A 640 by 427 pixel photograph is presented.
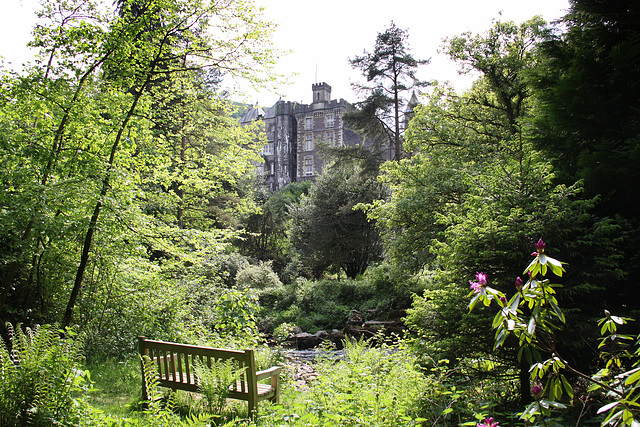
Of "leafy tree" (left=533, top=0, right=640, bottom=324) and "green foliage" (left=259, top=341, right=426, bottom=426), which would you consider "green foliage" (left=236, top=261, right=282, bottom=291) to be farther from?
"leafy tree" (left=533, top=0, right=640, bottom=324)

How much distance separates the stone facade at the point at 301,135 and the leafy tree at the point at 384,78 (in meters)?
31.6

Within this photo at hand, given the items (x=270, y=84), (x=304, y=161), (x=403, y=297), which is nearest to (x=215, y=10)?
(x=270, y=84)

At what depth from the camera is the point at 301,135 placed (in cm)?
5722

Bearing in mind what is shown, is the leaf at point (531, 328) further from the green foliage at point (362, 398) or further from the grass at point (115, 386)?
the grass at point (115, 386)

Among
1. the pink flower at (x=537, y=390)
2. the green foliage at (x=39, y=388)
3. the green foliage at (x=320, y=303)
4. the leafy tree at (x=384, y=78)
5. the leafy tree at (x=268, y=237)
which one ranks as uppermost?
the leafy tree at (x=384, y=78)

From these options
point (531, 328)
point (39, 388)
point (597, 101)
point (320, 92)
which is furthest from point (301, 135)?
point (531, 328)

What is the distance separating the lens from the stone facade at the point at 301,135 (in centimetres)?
5488

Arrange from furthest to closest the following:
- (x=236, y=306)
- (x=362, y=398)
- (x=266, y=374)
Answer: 1. (x=236, y=306)
2. (x=266, y=374)
3. (x=362, y=398)

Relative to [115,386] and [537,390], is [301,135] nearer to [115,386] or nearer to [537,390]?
[115,386]

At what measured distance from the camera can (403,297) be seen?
1792cm

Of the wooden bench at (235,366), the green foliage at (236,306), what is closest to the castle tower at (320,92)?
the green foliage at (236,306)

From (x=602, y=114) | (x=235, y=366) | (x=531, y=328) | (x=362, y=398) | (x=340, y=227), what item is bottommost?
(x=235, y=366)

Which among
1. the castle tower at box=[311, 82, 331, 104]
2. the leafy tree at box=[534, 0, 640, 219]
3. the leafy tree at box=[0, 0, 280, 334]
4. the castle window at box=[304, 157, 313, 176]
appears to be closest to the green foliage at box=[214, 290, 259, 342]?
the leafy tree at box=[0, 0, 280, 334]

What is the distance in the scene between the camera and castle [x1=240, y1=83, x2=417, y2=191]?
180ft
